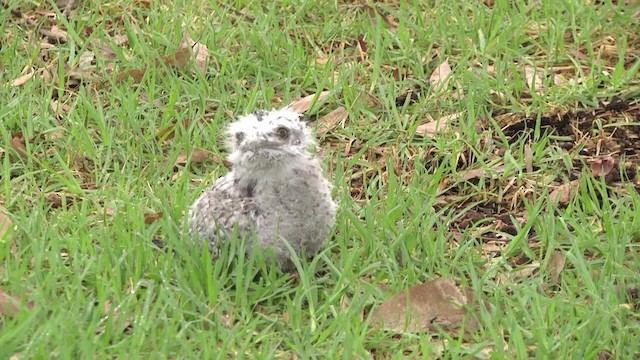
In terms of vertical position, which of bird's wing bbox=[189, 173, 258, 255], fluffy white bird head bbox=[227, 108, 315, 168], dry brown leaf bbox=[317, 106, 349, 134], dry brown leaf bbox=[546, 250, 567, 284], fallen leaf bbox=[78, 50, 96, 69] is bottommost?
dry brown leaf bbox=[317, 106, 349, 134]

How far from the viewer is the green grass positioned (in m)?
4.36

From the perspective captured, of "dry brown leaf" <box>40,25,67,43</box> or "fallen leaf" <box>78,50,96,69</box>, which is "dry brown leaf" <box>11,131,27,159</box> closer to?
"fallen leaf" <box>78,50,96,69</box>

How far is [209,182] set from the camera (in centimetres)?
565

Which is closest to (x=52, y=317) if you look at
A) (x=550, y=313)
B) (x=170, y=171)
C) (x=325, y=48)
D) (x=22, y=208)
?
(x=22, y=208)

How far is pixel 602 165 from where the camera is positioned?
577 cm

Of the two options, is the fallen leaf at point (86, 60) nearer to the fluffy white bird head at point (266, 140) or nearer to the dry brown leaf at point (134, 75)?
the dry brown leaf at point (134, 75)

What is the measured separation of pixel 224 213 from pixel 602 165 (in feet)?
7.20

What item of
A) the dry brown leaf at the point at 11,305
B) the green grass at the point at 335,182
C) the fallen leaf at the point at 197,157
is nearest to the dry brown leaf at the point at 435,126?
the green grass at the point at 335,182

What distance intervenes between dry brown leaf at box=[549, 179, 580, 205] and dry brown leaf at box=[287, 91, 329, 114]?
149 centimetres

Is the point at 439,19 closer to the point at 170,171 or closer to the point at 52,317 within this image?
the point at 170,171

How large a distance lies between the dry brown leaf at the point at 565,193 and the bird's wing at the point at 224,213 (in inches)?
66.4

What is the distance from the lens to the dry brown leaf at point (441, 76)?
21.2 ft

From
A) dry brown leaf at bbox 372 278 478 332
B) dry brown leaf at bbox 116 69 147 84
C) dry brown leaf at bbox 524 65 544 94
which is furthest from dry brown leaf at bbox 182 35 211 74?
dry brown leaf at bbox 372 278 478 332

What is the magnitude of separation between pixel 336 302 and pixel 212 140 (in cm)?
162
